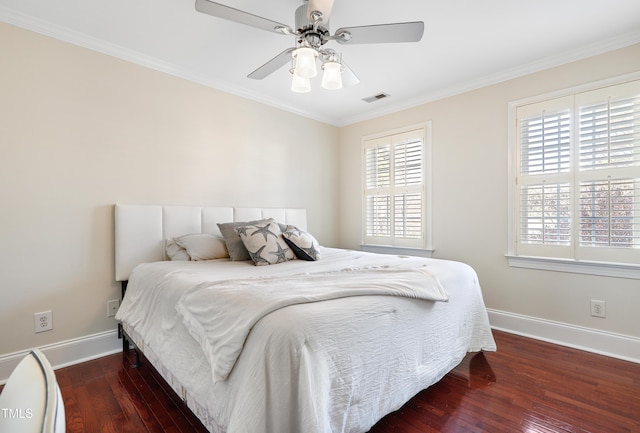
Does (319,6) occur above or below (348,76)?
above

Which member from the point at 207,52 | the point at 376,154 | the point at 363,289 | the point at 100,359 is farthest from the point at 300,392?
the point at 376,154

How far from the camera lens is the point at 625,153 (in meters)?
2.37

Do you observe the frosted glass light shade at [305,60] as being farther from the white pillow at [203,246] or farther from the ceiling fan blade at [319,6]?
the white pillow at [203,246]

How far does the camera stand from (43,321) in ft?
7.30

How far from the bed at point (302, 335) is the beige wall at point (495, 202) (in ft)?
3.06

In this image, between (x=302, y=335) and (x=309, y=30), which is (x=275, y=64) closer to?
(x=309, y=30)

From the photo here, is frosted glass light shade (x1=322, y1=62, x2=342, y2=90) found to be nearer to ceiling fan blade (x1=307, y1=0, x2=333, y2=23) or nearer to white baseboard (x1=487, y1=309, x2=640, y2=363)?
ceiling fan blade (x1=307, y1=0, x2=333, y2=23)

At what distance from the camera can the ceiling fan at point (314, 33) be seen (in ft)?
5.32

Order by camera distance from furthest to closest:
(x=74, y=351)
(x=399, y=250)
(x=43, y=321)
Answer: (x=399, y=250), (x=74, y=351), (x=43, y=321)

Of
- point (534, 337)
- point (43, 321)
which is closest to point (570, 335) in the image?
point (534, 337)

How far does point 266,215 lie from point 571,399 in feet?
9.44

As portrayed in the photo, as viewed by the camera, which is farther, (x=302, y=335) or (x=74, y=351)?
(x=74, y=351)

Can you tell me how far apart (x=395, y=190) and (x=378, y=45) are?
1765mm

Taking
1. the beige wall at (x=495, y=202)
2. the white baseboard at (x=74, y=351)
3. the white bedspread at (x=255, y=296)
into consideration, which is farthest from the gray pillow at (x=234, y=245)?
the beige wall at (x=495, y=202)
